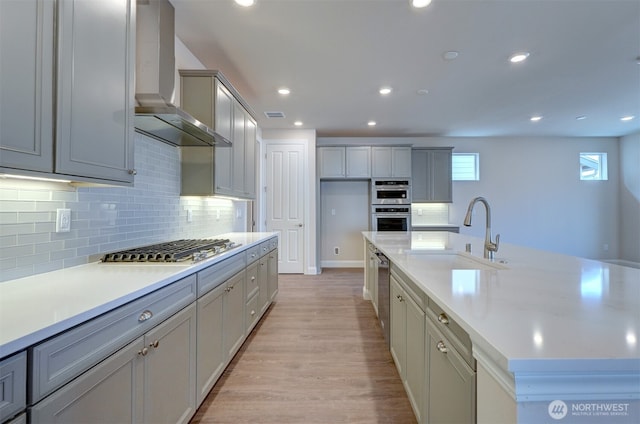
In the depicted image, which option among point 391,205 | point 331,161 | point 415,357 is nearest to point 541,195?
point 391,205

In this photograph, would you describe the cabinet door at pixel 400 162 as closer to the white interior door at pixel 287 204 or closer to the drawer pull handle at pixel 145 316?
the white interior door at pixel 287 204

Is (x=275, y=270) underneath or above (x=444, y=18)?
underneath

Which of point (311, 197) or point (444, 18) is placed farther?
point (311, 197)

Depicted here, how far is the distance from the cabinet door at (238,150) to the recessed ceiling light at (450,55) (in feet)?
7.10

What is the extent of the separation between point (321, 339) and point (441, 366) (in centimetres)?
169

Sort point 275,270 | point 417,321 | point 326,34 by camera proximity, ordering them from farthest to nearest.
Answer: point 275,270
point 326,34
point 417,321

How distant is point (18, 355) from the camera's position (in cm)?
70

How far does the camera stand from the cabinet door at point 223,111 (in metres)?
2.48

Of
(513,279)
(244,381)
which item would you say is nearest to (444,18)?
(513,279)

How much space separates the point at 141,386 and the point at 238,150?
2.36 meters

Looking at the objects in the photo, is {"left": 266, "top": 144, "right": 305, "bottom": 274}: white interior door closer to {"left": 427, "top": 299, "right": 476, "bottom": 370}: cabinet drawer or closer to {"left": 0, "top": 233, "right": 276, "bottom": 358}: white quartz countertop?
{"left": 0, "top": 233, "right": 276, "bottom": 358}: white quartz countertop

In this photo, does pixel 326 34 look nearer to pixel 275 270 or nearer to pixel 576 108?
pixel 275 270

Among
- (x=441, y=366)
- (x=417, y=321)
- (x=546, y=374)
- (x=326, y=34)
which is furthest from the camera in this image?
(x=326, y=34)

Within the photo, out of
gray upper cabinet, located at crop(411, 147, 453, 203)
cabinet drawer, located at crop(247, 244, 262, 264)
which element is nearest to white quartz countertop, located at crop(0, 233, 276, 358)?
cabinet drawer, located at crop(247, 244, 262, 264)
